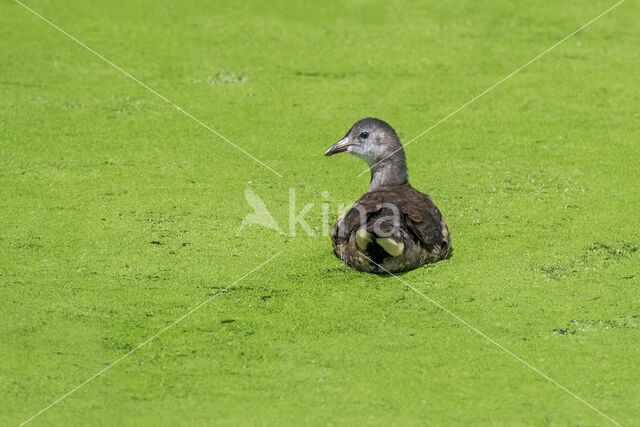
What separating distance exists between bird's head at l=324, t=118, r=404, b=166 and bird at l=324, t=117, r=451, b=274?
0.06m

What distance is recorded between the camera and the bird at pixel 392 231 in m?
4.71

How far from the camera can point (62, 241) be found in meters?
5.29

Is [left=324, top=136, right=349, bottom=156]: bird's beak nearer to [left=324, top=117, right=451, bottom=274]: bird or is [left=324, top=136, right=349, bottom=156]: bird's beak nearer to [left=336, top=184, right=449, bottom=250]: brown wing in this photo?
[left=324, top=117, right=451, bottom=274]: bird

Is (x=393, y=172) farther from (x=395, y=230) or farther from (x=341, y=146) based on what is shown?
(x=395, y=230)

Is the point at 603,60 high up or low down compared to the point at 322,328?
up

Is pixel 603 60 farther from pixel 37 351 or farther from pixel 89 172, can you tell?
pixel 37 351

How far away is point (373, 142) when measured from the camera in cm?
548

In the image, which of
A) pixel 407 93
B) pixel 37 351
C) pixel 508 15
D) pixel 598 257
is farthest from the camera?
pixel 508 15

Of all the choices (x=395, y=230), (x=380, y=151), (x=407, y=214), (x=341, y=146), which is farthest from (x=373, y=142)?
(x=395, y=230)

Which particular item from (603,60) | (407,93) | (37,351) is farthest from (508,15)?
(37,351)

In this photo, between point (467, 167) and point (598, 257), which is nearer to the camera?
point (598, 257)

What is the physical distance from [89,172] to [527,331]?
3494mm

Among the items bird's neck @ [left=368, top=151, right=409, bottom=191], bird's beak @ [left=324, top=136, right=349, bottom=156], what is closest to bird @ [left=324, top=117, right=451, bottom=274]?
bird's neck @ [left=368, top=151, right=409, bottom=191]

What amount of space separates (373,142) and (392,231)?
0.96 m
